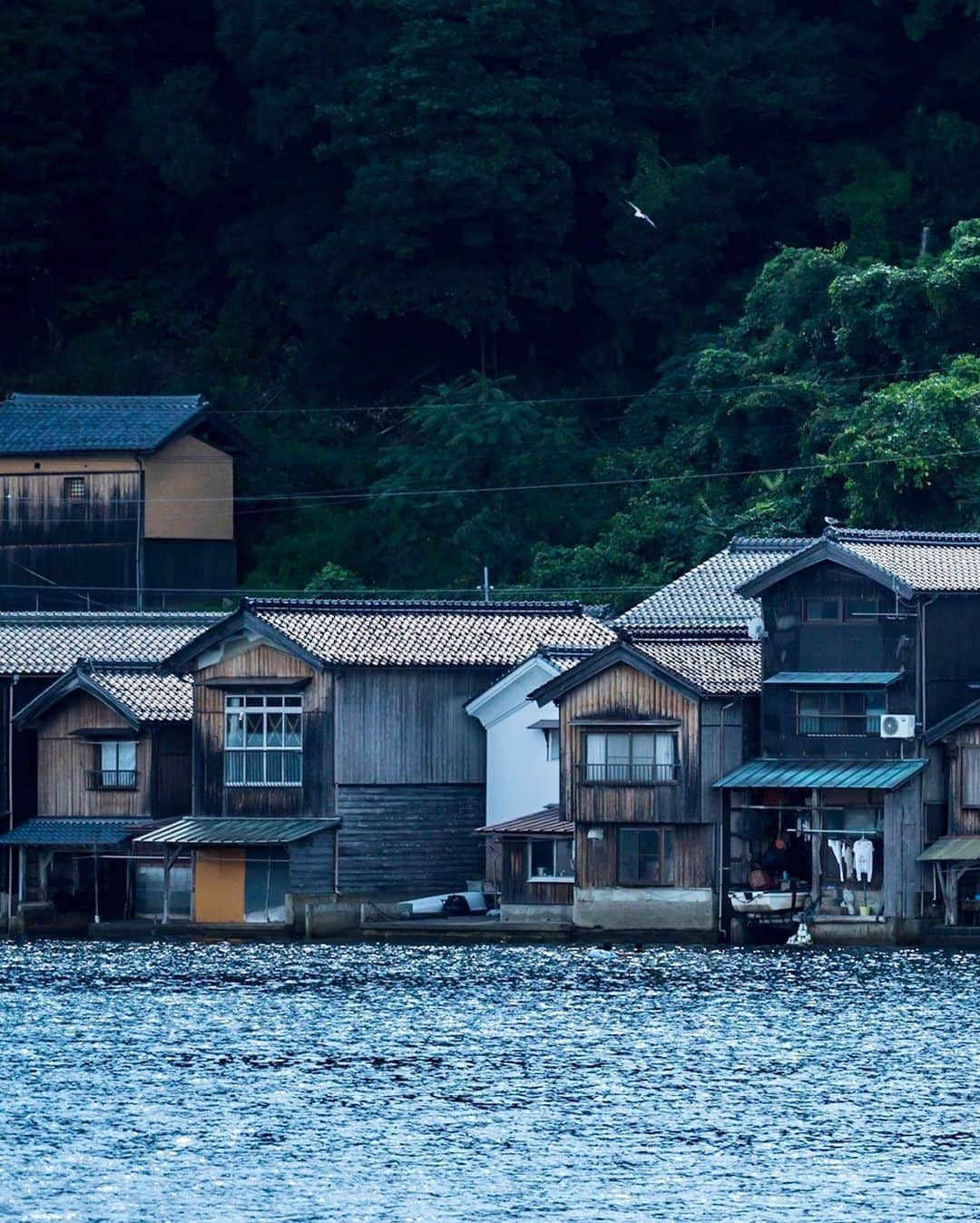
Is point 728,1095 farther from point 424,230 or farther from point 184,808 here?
point 424,230

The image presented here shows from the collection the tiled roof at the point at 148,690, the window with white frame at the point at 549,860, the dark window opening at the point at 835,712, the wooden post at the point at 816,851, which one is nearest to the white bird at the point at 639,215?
the tiled roof at the point at 148,690

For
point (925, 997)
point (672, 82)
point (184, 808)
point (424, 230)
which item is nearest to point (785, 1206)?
point (925, 997)

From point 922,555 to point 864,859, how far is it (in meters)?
6.88

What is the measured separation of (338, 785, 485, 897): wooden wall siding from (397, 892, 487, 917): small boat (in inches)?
38.9

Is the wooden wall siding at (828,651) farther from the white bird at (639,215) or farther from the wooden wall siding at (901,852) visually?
the white bird at (639,215)

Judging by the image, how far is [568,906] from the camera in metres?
59.0

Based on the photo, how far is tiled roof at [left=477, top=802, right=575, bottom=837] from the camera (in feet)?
194

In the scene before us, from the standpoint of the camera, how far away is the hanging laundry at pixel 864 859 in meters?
57.0

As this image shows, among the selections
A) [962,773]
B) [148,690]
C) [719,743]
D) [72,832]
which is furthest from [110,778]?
[962,773]

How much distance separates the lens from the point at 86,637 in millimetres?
66562

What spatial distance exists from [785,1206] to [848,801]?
2597 cm

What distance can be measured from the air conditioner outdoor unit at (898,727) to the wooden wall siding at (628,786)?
4004mm

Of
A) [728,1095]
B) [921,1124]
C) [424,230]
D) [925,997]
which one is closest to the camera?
[921,1124]

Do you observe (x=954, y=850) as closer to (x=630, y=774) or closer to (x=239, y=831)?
(x=630, y=774)
